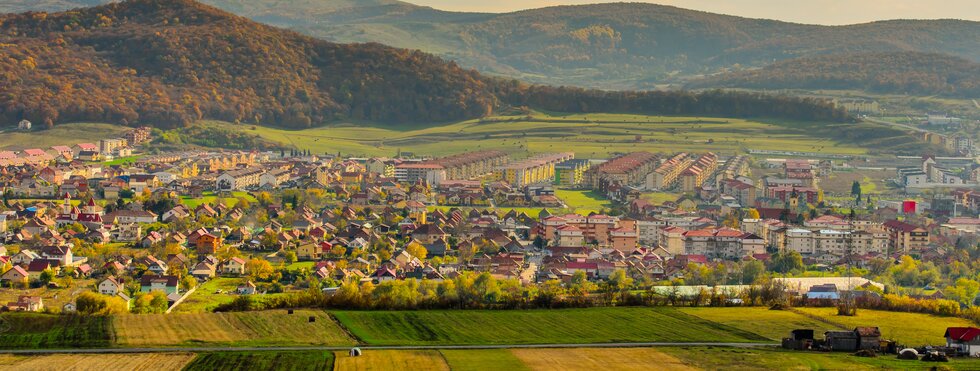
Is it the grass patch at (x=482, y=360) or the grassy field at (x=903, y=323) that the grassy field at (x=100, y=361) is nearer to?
the grass patch at (x=482, y=360)

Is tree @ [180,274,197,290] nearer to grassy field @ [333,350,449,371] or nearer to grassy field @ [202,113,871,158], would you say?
grassy field @ [333,350,449,371]

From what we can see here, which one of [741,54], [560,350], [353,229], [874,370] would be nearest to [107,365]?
[560,350]

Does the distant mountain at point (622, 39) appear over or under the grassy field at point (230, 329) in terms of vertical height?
over

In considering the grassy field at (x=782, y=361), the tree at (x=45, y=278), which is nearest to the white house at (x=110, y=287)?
the tree at (x=45, y=278)

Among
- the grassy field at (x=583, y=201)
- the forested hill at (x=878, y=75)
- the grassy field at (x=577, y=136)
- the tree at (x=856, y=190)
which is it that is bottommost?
the grassy field at (x=583, y=201)

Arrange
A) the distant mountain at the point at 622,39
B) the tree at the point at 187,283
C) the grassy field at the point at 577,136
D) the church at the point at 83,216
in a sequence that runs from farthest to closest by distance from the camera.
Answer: the distant mountain at the point at 622,39, the grassy field at the point at 577,136, the church at the point at 83,216, the tree at the point at 187,283

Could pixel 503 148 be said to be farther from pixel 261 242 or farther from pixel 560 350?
pixel 560 350
